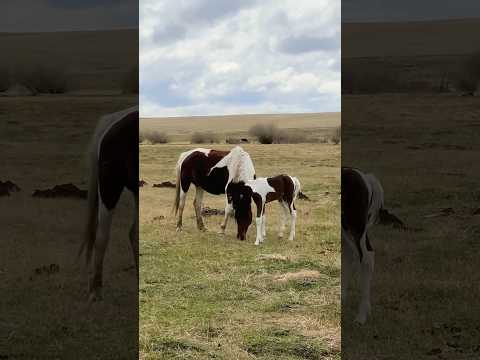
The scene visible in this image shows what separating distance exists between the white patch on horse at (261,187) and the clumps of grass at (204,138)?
252 cm

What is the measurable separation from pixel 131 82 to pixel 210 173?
17.2 feet

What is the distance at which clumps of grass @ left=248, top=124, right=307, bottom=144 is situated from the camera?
11.2m

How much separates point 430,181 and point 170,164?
763 cm

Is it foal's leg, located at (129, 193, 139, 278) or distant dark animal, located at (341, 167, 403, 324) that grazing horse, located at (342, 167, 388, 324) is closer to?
distant dark animal, located at (341, 167, 403, 324)

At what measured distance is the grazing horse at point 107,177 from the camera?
13.7 ft

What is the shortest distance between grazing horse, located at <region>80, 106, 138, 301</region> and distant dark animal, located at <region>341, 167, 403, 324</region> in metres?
A: 1.46

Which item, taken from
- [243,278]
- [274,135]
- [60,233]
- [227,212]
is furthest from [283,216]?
[60,233]

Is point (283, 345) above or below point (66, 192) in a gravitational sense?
below

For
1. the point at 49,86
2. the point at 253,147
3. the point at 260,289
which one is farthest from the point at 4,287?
the point at 253,147

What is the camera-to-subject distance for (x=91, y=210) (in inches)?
166

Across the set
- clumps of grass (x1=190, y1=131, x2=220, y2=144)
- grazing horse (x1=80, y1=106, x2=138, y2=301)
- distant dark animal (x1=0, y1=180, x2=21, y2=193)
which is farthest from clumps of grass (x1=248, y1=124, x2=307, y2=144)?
Answer: distant dark animal (x1=0, y1=180, x2=21, y2=193)

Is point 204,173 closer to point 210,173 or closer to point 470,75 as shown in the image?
point 210,173

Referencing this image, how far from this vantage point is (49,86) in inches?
172

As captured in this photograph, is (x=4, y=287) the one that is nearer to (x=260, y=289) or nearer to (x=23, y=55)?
(x=23, y=55)
